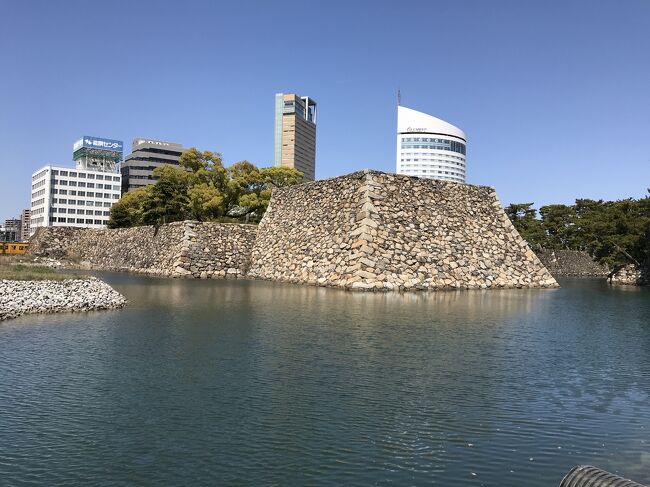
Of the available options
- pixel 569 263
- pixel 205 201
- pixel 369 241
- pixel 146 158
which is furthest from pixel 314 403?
pixel 146 158

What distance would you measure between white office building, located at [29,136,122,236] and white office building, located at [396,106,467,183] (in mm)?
81259

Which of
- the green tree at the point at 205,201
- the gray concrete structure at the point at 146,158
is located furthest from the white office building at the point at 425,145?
the green tree at the point at 205,201

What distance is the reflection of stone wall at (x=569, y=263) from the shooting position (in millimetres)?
63234

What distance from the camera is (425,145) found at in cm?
16262

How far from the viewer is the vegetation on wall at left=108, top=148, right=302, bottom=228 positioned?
1839 inches

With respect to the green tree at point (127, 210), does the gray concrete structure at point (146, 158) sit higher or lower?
higher

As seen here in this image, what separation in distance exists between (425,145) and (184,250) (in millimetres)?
135039

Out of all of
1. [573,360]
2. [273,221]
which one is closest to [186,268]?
[273,221]

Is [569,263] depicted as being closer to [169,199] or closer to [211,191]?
[211,191]

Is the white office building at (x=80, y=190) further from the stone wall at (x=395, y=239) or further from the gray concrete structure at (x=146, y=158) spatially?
the stone wall at (x=395, y=239)

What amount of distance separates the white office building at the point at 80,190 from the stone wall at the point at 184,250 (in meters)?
86.7

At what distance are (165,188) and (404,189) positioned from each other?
2430 cm

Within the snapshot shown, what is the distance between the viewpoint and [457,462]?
18.2ft

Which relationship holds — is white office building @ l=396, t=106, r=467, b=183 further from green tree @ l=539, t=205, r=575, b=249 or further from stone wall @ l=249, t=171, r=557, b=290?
stone wall @ l=249, t=171, r=557, b=290
